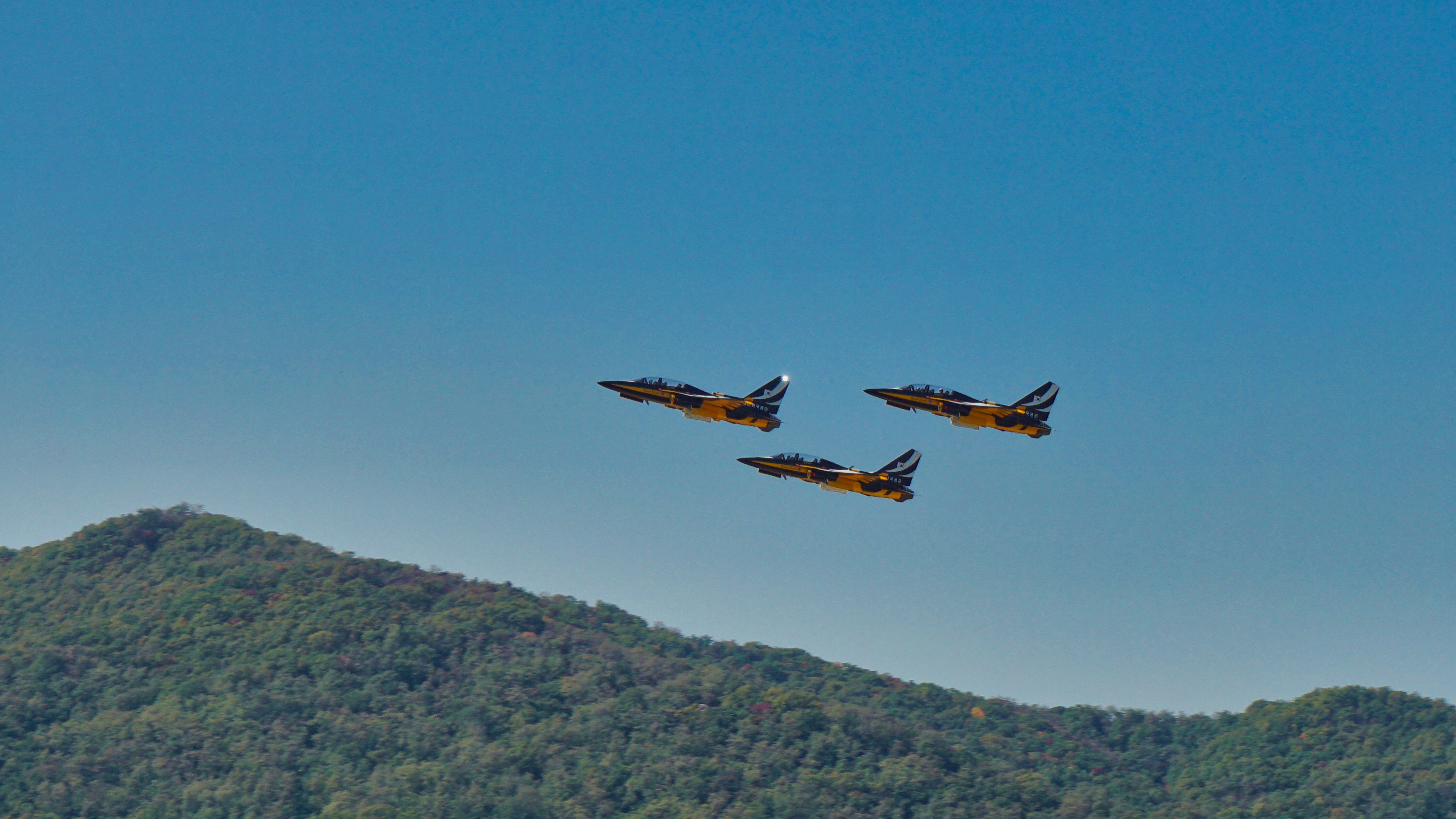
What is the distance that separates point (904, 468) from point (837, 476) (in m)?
5.52

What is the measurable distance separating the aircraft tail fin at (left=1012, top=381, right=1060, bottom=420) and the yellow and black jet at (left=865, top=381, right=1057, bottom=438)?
0.06ft

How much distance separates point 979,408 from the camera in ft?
340

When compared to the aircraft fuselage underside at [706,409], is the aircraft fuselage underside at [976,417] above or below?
above

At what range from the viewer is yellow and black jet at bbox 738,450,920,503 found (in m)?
106

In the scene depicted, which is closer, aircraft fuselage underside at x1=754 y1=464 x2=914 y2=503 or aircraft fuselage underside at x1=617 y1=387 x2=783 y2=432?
aircraft fuselage underside at x1=617 y1=387 x2=783 y2=432

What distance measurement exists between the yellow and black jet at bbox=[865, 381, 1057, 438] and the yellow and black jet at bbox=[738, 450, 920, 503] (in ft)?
18.2

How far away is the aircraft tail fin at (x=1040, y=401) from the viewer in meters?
102

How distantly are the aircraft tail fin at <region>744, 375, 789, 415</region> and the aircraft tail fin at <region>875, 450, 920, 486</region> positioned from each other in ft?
35.4

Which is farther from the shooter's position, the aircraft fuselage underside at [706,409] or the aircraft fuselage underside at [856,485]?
the aircraft fuselage underside at [856,485]

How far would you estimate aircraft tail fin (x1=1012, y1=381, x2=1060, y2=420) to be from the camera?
334 feet

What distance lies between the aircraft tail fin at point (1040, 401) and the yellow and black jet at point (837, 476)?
10513mm

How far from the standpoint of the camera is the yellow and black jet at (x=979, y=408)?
10188 centimetres

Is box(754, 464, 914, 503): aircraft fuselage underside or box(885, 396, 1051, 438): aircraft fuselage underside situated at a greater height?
box(885, 396, 1051, 438): aircraft fuselage underside

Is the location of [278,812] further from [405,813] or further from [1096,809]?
[1096,809]
